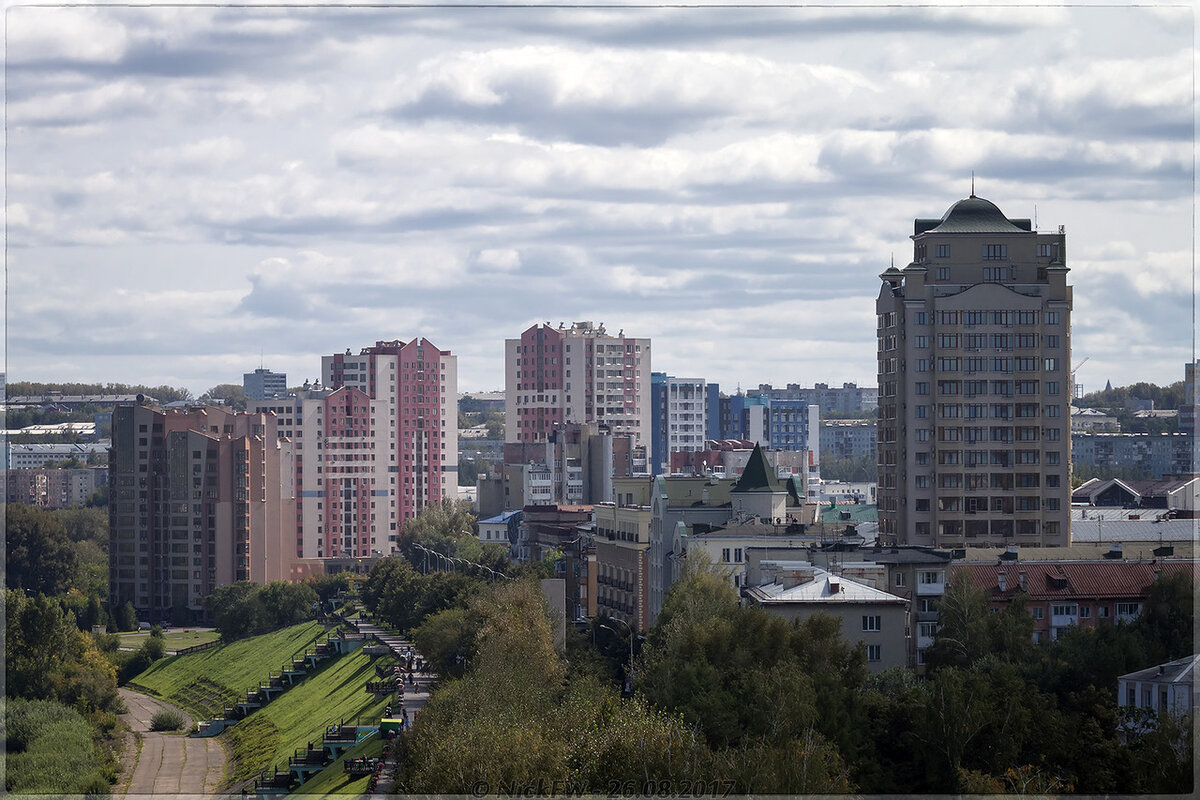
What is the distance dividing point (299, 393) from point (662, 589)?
34.0m

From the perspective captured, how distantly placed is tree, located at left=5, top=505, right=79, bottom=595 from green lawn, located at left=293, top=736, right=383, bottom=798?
2368 centimetres

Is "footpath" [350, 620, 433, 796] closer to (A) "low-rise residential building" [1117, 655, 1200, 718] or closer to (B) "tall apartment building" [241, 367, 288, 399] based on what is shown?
(A) "low-rise residential building" [1117, 655, 1200, 718]

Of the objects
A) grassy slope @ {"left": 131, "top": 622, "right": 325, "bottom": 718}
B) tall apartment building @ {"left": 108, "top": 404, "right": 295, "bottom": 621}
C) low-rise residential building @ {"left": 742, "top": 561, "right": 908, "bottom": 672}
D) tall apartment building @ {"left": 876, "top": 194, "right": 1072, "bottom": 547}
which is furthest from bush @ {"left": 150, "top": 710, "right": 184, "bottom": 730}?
low-rise residential building @ {"left": 742, "top": 561, "right": 908, "bottom": 672}

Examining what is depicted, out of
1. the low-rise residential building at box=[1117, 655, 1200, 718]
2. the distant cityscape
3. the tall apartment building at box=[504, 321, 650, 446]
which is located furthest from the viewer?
the tall apartment building at box=[504, 321, 650, 446]

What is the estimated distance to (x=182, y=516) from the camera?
46.1 metres

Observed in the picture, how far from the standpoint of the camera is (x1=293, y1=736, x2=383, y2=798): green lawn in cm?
2247

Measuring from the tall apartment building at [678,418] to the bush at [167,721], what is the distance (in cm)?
3684

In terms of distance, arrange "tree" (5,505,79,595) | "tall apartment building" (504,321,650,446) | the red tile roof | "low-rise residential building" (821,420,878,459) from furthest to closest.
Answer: "low-rise residential building" (821,420,878,459), "tall apartment building" (504,321,650,446), "tree" (5,505,79,595), the red tile roof

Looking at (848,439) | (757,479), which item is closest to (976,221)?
(757,479)

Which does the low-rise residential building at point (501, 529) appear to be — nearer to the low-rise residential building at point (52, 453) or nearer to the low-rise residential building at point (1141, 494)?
the low-rise residential building at point (1141, 494)

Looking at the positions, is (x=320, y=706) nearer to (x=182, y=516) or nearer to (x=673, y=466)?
(x=182, y=516)

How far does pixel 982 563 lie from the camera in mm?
23375

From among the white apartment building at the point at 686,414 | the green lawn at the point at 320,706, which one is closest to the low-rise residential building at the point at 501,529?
the green lawn at the point at 320,706

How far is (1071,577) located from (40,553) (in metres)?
32.1
